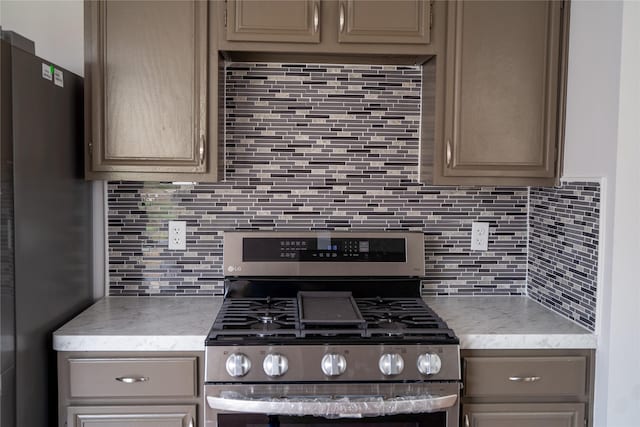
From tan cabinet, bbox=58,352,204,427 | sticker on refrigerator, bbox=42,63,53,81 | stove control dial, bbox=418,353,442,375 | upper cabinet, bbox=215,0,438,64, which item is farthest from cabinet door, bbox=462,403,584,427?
sticker on refrigerator, bbox=42,63,53,81

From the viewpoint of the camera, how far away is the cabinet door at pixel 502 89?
200 centimetres

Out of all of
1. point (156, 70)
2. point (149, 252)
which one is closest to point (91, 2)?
point (156, 70)

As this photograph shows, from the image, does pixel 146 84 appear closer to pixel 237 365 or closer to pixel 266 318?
pixel 266 318

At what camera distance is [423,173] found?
2242 millimetres

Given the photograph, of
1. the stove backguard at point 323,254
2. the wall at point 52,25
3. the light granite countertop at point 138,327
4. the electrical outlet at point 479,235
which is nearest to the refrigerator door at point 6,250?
the light granite countertop at point 138,327

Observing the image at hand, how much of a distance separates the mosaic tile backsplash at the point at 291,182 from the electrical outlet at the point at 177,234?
0.03 meters

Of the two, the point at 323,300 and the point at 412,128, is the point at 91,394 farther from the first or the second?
the point at 412,128

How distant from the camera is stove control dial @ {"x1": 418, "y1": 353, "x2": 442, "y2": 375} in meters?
1.72

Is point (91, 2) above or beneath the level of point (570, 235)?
above

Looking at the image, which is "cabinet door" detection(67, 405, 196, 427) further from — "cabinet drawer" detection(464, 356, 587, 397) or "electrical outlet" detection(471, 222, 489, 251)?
"electrical outlet" detection(471, 222, 489, 251)

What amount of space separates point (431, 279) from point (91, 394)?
4.64 ft

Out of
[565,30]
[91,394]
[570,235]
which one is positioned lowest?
[91,394]

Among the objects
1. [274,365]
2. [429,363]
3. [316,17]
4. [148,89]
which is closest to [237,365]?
[274,365]

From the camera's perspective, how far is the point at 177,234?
7.56 ft
